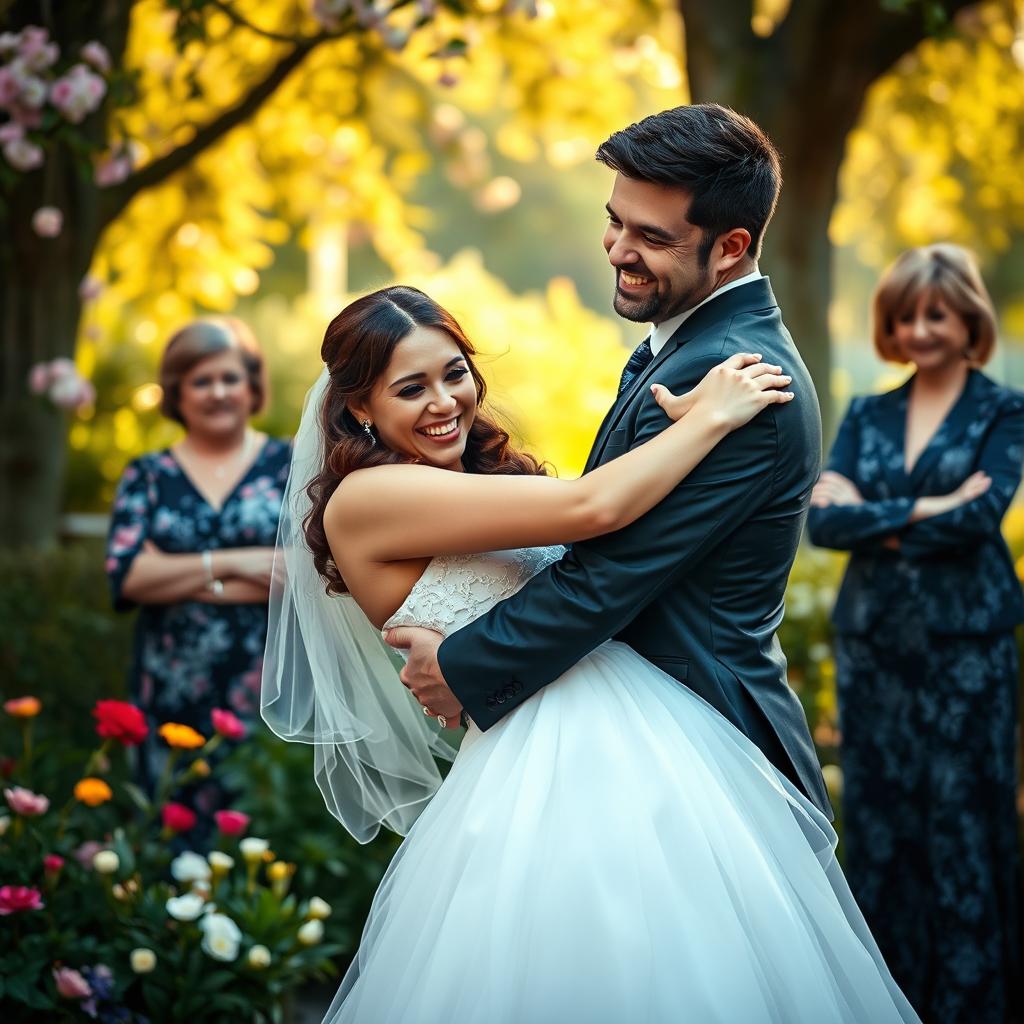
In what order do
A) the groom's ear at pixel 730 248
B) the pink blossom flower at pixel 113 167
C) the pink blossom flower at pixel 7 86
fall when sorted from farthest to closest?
the pink blossom flower at pixel 113 167, the pink blossom flower at pixel 7 86, the groom's ear at pixel 730 248

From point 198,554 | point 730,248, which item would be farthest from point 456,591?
point 198,554

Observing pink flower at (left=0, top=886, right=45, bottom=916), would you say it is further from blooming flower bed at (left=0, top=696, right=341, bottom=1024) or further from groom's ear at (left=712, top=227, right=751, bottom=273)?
groom's ear at (left=712, top=227, right=751, bottom=273)

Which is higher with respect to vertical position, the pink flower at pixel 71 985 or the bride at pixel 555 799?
the bride at pixel 555 799

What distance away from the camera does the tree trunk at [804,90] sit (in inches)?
247

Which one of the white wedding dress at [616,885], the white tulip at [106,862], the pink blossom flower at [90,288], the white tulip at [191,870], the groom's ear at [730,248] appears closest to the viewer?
the white wedding dress at [616,885]

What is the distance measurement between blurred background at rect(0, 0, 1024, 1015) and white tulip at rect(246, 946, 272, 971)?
0.81m

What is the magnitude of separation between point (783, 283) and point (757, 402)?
4.51m

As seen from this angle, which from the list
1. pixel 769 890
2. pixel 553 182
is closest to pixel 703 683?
pixel 769 890

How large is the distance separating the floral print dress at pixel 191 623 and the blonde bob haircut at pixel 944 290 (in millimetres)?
2183

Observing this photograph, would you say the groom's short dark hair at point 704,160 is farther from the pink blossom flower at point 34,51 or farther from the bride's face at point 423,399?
the pink blossom flower at point 34,51

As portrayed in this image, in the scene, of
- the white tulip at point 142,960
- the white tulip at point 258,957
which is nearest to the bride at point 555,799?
the white tulip at point 258,957

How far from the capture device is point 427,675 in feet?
8.50

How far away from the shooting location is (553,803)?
242cm

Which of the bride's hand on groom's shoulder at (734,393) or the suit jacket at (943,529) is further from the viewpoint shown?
the suit jacket at (943,529)
